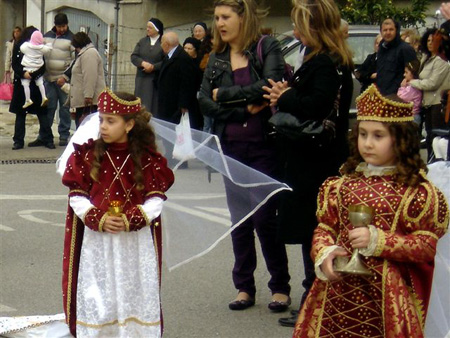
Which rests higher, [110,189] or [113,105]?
[113,105]

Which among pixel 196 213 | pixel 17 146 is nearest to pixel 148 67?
pixel 17 146

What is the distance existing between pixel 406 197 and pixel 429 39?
25.5ft

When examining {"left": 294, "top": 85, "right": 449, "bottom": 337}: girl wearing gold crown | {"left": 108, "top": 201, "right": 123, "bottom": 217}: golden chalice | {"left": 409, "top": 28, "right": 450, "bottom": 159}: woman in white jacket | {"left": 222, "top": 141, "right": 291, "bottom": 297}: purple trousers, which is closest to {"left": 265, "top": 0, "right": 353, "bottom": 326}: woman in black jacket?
{"left": 222, "top": 141, "right": 291, "bottom": 297}: purple trousers

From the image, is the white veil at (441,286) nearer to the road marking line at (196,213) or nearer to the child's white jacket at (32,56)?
the road marking line at (196,213)

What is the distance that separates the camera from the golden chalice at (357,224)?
3900 mm

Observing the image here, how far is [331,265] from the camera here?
397cm

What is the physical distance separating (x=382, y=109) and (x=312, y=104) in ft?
4.59

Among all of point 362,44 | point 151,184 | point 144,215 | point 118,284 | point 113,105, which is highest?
point 362,44

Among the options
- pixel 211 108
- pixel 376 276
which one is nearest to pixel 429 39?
pixel 211 108

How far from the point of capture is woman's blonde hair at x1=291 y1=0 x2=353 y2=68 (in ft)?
17.9

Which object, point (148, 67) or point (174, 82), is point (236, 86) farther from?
point (148, 67)

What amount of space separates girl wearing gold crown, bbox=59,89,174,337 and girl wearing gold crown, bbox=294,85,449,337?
45.2 inches

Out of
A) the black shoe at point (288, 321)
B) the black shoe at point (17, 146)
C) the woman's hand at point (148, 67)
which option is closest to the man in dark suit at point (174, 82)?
the woman's hand at point (148, 67)

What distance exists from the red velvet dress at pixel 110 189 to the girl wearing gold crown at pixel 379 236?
116 centimetres
